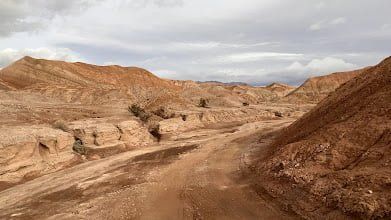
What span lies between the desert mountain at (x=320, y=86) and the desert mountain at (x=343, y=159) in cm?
6214

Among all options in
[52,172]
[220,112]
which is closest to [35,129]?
[52,172]

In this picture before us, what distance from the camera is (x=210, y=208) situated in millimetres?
14383

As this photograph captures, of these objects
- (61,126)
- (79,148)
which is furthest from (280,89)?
(79,148)

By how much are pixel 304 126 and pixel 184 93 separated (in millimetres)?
51758

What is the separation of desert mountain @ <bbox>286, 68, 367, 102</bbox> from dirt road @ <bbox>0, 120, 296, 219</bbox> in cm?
6050

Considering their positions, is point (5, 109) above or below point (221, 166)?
above

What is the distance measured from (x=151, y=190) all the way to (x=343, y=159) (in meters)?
7.82

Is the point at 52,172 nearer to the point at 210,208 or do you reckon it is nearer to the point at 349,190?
the point at 210,208

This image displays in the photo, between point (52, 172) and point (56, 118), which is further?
point (56, 118)

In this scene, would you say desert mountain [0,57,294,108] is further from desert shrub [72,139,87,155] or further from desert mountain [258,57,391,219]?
desert mountain [258,57,391,219]

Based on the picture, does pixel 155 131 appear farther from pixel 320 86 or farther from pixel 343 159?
pixel 320 86

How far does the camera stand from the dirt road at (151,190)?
14.5 meters

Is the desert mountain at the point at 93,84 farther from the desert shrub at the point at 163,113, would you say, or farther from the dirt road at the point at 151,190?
the dirt road at the point at 151,190

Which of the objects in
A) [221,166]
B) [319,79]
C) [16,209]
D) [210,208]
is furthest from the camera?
[319,79]
